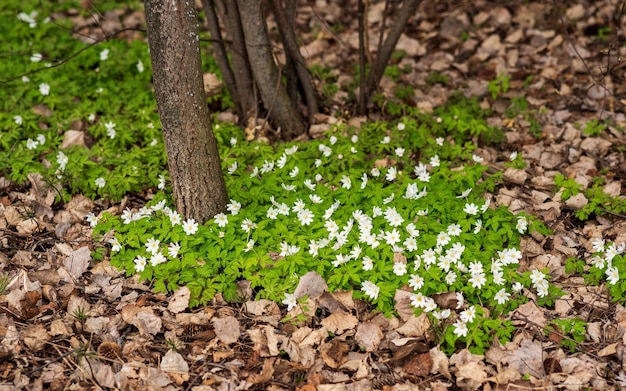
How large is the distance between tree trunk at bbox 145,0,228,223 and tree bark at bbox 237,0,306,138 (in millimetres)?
1191

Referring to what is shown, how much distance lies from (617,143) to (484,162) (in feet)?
3.94

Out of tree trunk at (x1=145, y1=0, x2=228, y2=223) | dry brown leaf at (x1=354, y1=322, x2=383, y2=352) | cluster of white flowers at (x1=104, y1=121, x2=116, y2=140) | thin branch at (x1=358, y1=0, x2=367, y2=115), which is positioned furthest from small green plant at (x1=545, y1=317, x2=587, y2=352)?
cluster of white flowers at (x1=104, y1=121, x2=116, y2=140)

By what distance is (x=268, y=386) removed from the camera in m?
3.23

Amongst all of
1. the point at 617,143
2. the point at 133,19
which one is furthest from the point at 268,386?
the point at 133,19

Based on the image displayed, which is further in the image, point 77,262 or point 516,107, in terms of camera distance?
point 516,107

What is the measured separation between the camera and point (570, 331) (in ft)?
11.5

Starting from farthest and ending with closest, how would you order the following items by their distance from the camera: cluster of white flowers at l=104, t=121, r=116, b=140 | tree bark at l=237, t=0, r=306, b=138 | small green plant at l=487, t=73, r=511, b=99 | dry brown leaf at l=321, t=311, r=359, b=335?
small green plant at l=487, t=73, r=511, b=99 < cluster of white flowers at l=104, t=121, r=116, b=140 < tree bark at l=237, t=0, r=306, b=138 < dry brown leaf at l=321, t=311, r=359, b=335

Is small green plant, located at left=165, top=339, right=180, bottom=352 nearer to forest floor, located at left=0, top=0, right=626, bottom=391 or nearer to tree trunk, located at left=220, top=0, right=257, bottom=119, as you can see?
forest floor, located at left=0, top=0, right=626, bottom=391

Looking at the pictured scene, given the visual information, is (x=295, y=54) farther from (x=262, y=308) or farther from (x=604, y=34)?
(x=604, y=34)

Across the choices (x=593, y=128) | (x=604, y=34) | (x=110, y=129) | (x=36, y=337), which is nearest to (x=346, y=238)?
(x=36, y=337)

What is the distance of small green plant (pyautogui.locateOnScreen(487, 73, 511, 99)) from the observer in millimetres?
5648

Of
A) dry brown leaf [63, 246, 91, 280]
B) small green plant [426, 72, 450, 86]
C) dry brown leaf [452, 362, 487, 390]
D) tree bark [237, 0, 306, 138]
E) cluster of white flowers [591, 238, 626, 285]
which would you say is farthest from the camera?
small green plant [426, 72, 450, 86]

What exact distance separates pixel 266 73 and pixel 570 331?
2962 mm

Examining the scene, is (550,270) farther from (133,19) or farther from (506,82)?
(133,19)
